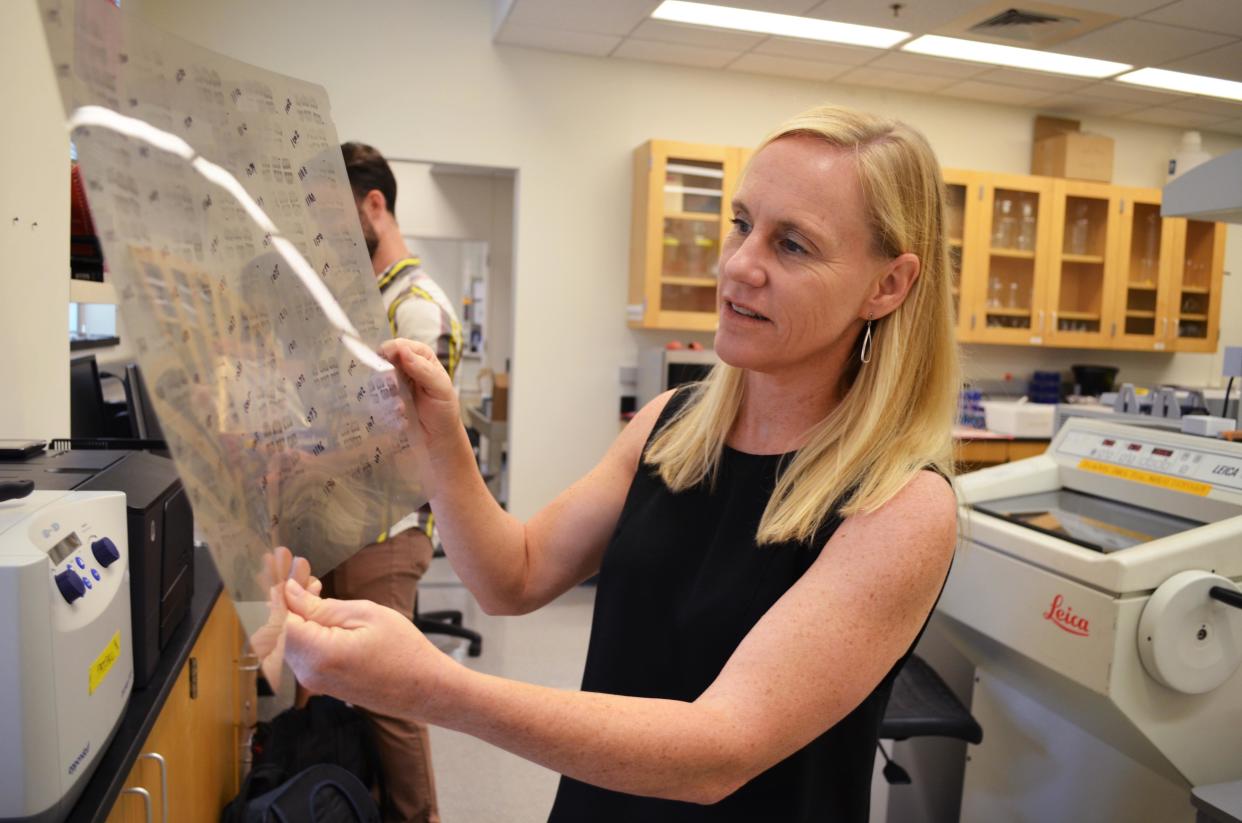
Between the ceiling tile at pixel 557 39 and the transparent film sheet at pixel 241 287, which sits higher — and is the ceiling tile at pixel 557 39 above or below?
above

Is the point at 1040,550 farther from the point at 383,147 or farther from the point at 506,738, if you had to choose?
the point at 383,147

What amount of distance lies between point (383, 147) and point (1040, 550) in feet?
11.4

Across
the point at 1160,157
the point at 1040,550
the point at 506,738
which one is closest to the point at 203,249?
the point at 506,738

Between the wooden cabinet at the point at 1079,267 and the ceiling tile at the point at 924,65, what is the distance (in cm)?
50

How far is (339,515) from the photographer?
83 centimetres

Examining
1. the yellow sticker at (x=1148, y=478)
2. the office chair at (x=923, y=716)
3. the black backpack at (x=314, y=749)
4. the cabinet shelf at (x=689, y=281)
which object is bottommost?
the black backpack at (x=314, y=749)

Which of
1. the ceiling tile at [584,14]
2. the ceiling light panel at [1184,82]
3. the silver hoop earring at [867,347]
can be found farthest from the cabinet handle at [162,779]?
the ceiling light panel at [1184,82]

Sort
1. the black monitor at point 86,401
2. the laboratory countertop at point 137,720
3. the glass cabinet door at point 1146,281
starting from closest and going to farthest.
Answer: the laboratory countertop at point 137,720
the black monitor at point 86,401
the glass cabinet door at point 1146,281

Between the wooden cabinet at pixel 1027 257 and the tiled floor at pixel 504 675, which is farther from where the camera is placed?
the wooden cabinet at pixel 1027 257

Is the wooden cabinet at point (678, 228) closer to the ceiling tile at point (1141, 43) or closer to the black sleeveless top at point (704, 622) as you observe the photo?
the ceiling tile at point (1141, 43)

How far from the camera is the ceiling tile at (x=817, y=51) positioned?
4.07m

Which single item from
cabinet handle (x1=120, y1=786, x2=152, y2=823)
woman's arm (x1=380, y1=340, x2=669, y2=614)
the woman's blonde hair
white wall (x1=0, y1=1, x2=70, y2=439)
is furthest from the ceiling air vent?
cabinet handle (x1=120, y1=786, x2=152, y2=823)

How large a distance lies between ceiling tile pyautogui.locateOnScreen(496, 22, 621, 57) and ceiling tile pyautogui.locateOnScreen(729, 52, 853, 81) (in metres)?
0.68

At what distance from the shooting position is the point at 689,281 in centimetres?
441
